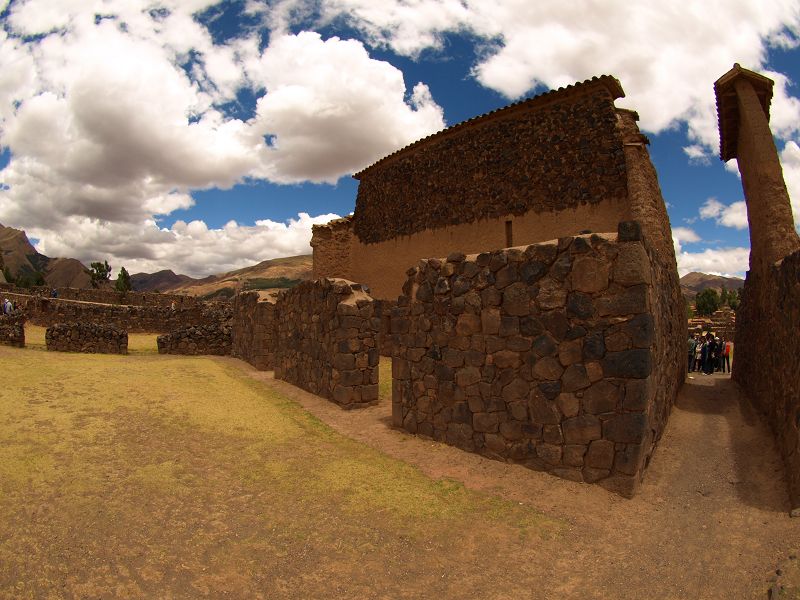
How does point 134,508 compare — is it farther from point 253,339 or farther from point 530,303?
point 253,339

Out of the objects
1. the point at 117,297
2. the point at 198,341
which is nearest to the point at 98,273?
the point at 117,297

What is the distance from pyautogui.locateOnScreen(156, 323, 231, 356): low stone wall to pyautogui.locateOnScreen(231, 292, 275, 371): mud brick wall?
2151 millimetres

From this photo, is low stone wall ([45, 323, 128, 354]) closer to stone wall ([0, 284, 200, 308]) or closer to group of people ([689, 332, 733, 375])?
stone wall ([0, 284, 200, 308])

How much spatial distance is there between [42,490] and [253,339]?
11.3m

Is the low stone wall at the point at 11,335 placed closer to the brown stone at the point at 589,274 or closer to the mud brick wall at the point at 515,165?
the mud brick wall at the point at 515,165

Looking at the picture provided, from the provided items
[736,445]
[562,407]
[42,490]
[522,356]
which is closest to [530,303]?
[522,356]

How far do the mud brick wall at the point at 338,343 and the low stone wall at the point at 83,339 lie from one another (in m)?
8.58

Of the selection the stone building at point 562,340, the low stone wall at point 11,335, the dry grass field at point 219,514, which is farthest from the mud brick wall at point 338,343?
the low stone wall at point 11,335

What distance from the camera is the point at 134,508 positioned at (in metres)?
4.55

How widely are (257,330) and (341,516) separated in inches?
449

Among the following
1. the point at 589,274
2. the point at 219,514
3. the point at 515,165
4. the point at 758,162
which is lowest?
the point at 219,514

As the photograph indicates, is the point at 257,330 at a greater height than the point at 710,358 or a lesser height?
greater

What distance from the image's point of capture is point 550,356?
5.84m

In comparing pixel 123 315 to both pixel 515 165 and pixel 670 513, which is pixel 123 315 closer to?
pixel 515 165
